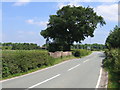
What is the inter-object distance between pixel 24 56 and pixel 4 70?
12.8 ft

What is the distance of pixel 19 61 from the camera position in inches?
717

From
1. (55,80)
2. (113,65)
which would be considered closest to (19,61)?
(55,80)

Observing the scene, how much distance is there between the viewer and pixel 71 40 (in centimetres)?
6206

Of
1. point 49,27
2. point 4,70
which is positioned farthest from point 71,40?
point 4,70

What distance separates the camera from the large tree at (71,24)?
5800 centimetres

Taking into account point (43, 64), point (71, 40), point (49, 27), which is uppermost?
point (49, 27)

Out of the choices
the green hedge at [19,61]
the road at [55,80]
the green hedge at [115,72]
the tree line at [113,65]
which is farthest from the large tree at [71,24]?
the road at [55,80]

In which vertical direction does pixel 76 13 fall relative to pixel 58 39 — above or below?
above

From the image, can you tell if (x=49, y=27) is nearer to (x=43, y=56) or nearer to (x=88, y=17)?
(x=88, y=17)

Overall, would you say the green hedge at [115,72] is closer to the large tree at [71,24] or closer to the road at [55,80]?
the road at [55,80]

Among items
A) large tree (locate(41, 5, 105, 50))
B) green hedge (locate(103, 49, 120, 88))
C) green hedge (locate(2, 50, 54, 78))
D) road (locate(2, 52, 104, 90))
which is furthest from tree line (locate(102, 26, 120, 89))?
large tree (locate(41, 5, 105, 50))

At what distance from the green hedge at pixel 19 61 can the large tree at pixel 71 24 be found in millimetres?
34583

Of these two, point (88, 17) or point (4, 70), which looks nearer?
point (4, 70)

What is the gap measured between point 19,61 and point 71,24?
40.9m
